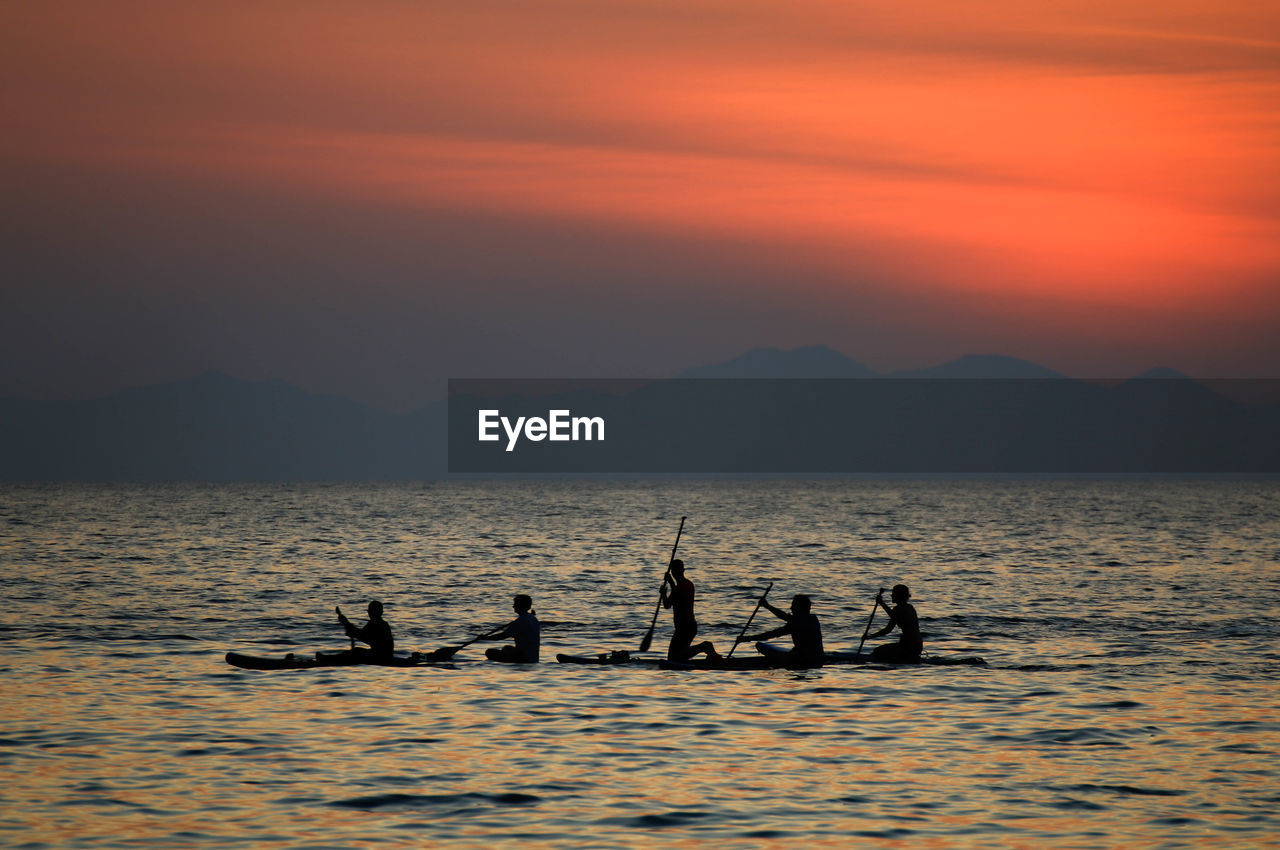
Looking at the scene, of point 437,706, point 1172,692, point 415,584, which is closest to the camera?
point 437,706

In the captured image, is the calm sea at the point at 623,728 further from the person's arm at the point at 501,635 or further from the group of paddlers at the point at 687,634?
the person's arm at the point at 501,635

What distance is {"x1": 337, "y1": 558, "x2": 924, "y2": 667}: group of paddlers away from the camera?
27.1 m

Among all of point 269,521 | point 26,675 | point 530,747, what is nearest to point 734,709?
point 530,747

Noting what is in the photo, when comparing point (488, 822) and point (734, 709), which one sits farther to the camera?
point (734, 709)

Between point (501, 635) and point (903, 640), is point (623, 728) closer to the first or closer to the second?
point (501, 635)

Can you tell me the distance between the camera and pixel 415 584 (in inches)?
2191

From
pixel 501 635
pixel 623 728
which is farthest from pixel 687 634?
pixel 623 728

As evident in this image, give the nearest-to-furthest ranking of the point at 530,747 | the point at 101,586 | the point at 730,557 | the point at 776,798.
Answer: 1. the point at 776,798
2. the point at 530,747
3. the point at 101,586
4. the point at 730,557

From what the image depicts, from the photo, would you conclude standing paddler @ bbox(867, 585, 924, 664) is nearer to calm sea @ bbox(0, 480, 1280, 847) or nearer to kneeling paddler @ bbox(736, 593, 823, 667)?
calm sea @ bbox(0, 480, 1280, 847)

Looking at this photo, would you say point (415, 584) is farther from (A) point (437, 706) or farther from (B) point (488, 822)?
(B) point (488, 822)

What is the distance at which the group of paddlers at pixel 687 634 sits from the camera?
27.1m

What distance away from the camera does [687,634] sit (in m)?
28.0

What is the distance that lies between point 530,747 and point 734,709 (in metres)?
4.95

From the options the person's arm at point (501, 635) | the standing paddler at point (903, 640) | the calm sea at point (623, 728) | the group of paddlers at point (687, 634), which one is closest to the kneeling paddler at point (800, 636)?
the group of paddlers at point (687, 634)
